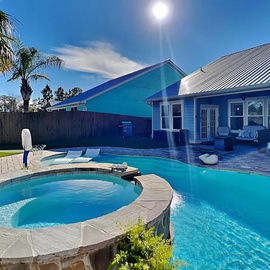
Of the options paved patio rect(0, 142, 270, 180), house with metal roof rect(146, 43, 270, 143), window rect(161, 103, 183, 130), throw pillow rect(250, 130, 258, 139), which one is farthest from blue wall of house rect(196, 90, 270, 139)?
paved patio rect(0, 142, 270, 180)

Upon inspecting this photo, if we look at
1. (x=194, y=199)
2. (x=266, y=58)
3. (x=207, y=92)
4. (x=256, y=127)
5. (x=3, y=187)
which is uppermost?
(x=266, y=58)

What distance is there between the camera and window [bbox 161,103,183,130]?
47.7 ft

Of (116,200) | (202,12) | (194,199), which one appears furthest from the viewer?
(202,12)

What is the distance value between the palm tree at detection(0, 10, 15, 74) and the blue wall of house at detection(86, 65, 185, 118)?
8794mm

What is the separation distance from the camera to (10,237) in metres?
2.68

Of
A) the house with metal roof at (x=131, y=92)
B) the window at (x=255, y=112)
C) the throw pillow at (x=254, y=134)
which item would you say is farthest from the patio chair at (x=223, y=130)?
the house with metal roof at (x=131, y=92)

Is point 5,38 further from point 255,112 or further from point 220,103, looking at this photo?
point 255,112

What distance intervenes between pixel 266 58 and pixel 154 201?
12706mm

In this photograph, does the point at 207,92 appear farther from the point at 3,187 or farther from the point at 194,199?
the point at 3,187

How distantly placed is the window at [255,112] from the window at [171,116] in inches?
148

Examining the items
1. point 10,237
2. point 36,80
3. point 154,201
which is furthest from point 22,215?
point 36,80

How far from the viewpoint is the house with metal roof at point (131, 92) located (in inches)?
764

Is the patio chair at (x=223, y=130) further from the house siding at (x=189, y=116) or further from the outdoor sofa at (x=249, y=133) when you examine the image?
the house siding at (x=189, y=116)

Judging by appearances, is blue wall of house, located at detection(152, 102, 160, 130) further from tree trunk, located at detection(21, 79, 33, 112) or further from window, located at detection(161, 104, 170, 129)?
tree trunk, located at detection(21, 79, 33, 112)
